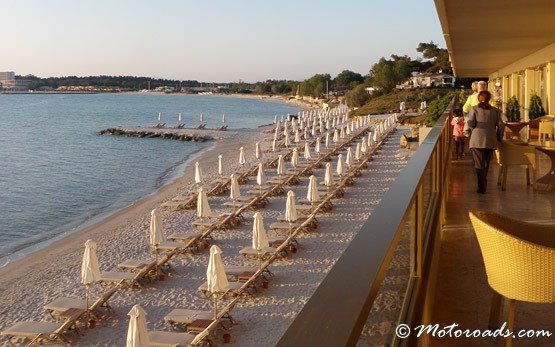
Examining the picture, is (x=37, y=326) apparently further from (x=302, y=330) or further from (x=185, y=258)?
(x=302, y=330)

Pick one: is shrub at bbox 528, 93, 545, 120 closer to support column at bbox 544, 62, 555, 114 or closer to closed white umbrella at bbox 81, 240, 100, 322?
support column at bbox 544, 62, 555, 114

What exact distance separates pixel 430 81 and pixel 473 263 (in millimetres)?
61088

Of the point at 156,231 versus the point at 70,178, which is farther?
the point at 70,178

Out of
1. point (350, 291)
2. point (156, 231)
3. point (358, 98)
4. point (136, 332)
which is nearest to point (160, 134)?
point (358, 98)

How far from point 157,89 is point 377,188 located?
183365 millimetres

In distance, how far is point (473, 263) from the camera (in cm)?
416

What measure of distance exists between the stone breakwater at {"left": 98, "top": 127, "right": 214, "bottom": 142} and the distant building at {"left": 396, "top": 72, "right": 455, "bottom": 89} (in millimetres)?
25688

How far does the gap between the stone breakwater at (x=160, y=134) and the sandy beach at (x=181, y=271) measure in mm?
27872

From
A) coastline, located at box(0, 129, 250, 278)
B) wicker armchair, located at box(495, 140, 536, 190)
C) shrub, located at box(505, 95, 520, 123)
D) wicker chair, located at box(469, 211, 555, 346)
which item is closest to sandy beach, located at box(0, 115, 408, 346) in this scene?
coastline, located at box(0, 129, 250, 278)

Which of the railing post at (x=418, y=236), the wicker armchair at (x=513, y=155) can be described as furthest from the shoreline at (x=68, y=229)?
the railing post at (x=418, y=236)

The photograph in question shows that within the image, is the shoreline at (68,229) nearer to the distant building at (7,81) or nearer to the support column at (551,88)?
the support column at (551,88)

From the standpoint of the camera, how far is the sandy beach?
809 cm

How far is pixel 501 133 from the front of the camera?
677 cm

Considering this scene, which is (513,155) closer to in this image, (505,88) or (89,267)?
(89,267)
